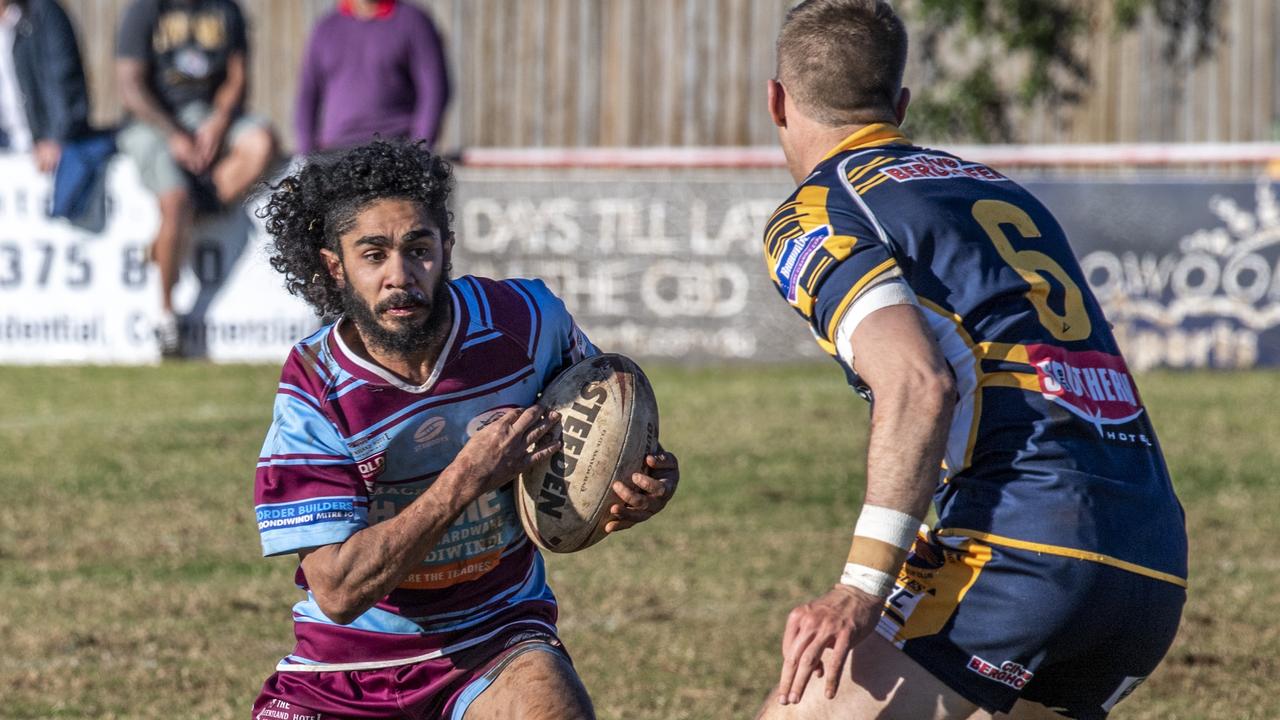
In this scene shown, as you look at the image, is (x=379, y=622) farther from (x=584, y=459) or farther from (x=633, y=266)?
(x=633, y=266)

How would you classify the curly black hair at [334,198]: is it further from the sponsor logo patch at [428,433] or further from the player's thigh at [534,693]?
the player's thigh at [534,693]

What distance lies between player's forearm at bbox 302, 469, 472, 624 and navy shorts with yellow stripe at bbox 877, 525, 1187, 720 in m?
0.95

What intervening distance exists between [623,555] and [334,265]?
12.2ft

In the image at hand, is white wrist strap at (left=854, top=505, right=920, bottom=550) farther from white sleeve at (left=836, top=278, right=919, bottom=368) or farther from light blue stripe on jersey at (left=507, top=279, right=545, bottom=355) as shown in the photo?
light blue stripe on jersey at (left=507, top=279, right=545, bottom=355)

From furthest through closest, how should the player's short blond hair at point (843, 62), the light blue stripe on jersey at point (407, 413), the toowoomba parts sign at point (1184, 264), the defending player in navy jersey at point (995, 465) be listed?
1. the toowoomba parts sign at point (1184, 264)
2. the light blue stripe on jersey at point (407, 413)
3. the player's short blond hair at point (843, 62)
4. the defending player in navy jersey at point (995, 465)

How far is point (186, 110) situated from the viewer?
13.2 metres

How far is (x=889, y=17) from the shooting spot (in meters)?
3.66

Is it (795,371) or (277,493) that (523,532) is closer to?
(277,493)

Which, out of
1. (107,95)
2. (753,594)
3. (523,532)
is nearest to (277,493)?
(523,532)

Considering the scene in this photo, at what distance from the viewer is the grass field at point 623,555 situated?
18.9 feet

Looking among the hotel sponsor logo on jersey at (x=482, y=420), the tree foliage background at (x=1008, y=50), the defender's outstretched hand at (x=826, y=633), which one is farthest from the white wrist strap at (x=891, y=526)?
the tree foliage background at (x=1008, y=50)

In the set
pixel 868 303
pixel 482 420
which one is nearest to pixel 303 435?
pixel 482 420

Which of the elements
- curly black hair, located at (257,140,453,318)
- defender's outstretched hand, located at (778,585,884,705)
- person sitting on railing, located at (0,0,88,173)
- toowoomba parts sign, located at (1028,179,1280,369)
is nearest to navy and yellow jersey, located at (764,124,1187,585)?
defender's outstretched hand, located at (778,585,884,705)

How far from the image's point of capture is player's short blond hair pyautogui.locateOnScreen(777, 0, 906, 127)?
354 cm
